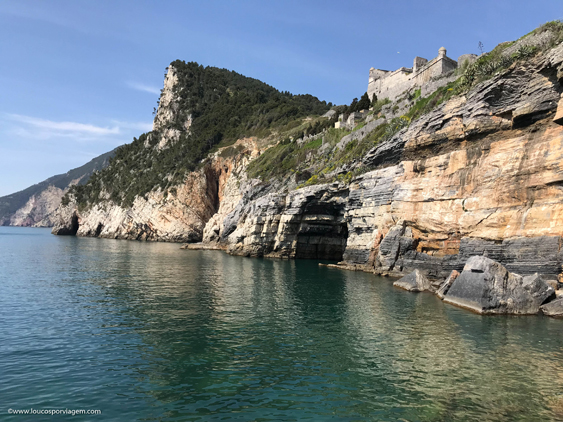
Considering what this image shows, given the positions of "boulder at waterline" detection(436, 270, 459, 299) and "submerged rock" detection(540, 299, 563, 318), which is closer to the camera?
"submerged rock" detection(540, 299, 563, 318)

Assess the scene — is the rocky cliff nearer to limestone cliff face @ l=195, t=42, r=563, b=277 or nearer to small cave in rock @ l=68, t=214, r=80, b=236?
limestone cliff face @ l=195, t=42, r=563, b=277

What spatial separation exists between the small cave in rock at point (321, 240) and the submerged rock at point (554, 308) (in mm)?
36023

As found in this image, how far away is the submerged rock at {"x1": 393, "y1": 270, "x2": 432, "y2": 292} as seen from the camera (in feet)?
98.1

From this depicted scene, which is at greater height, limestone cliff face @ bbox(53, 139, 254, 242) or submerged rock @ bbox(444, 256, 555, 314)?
limestone cliff face @ bbox(53, 139, 254, 242)

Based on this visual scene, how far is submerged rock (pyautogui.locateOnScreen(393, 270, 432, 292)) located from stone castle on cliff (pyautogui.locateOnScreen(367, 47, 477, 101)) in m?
30.7

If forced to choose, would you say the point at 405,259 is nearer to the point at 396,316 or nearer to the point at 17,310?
the point at 396,316

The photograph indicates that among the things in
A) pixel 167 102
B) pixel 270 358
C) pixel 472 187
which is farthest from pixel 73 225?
pixel 270 358

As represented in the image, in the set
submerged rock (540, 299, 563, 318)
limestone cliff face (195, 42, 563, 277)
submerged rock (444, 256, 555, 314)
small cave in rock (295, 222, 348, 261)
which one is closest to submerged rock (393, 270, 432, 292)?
limestone cliff face (195, 42, 563, 277)

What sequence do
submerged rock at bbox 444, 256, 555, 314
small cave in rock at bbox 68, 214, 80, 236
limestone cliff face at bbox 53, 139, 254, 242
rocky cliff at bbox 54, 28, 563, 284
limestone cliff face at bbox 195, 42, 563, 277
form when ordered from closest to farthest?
submerged rock at bbox 444, 256, 555, 314 < limestone cliff face at bbox 195, 42, 563, 277 < rocky cliff at bbox 54, 28, 563, 284 < limestone cliff face at bbox 53, 139, 254, 242 < small cave in rock at bbox 68, 214, 80, 236

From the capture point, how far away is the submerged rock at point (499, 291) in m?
22.3

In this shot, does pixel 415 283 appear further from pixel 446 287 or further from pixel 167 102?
pixel 167 102

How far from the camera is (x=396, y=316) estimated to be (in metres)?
21.5

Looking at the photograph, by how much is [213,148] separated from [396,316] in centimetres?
9435

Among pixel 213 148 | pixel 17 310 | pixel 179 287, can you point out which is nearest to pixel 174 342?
pixel 17 310
